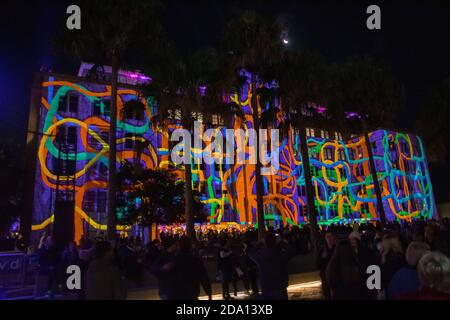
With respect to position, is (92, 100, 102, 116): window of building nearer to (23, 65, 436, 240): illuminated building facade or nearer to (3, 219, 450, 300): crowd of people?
(23, 65, 436, 240): illuminated building facade

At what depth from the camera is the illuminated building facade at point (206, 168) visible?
32.2 metres

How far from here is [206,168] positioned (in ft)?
136

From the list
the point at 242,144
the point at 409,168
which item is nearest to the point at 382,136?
the point at 409,168

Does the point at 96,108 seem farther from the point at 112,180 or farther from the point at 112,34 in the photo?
the point at 112,180

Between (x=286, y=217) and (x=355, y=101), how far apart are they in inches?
961

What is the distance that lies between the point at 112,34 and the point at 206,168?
25.9 metres

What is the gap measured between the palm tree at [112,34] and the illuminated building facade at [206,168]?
271 centimetres

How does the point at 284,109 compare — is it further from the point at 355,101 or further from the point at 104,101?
the point at 104,101

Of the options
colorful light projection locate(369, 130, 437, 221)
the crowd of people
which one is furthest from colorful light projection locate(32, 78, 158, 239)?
colorful light projection locate(369, 130, 437, 221)

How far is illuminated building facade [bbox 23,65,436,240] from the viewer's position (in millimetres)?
32188

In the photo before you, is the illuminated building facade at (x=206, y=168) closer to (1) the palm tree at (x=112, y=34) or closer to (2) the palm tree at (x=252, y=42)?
(2) the palm tree at (x=252, y=42)

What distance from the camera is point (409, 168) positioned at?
6238cm

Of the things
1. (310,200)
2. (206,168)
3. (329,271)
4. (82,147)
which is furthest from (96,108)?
(329,271)
